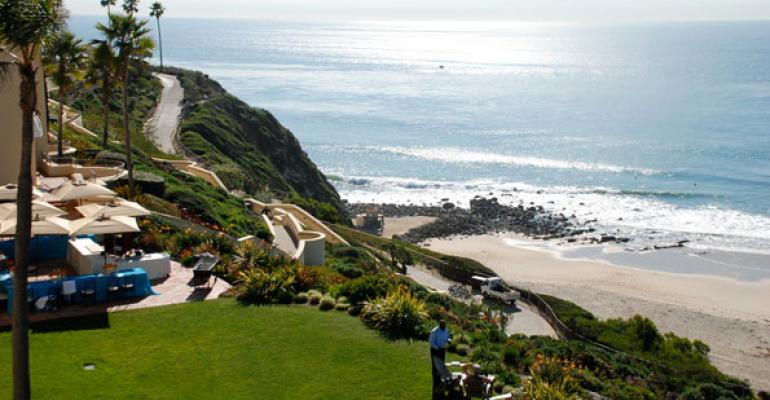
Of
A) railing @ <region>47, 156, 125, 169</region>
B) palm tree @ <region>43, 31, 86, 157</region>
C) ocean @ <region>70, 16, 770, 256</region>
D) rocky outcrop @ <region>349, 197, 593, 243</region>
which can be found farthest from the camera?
ocean @ <region>70, 16, 770, 256</region>

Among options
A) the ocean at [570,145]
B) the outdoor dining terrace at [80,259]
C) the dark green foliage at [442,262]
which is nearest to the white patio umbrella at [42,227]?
the outdoor dining terrace at [80,259]

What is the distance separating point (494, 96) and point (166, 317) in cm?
13919

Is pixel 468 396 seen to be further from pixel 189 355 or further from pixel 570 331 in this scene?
pixel 570 331

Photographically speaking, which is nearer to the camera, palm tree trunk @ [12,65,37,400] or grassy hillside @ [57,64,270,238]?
palm tree trunk @ [12,65,37,400]

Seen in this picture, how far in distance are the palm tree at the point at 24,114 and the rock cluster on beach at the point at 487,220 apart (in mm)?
44115

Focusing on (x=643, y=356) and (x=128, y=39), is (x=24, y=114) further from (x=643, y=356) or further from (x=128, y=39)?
(x=643, y=356)

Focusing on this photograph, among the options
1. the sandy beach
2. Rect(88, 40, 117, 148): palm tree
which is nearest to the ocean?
the sandy beach

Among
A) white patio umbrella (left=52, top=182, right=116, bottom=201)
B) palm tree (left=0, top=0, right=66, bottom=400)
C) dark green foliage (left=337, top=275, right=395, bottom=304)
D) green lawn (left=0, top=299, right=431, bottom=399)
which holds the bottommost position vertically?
green lawn (left=0, top=299, right=431, bottom=399)

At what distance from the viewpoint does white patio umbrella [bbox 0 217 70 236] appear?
16516mm

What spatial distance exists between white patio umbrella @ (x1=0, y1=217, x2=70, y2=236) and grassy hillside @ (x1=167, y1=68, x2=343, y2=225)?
82.6 feet

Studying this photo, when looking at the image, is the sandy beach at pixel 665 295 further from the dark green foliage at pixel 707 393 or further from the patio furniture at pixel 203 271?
the patio furniture at pixel 203 271

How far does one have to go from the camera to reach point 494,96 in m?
150

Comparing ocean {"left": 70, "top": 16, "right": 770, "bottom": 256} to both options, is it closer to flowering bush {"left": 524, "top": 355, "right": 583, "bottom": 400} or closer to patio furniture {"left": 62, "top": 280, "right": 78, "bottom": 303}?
flowering bush {"left": 524, "top": 355, "right": 583, "bottom": 400}

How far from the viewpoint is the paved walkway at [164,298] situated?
50.2 ft
